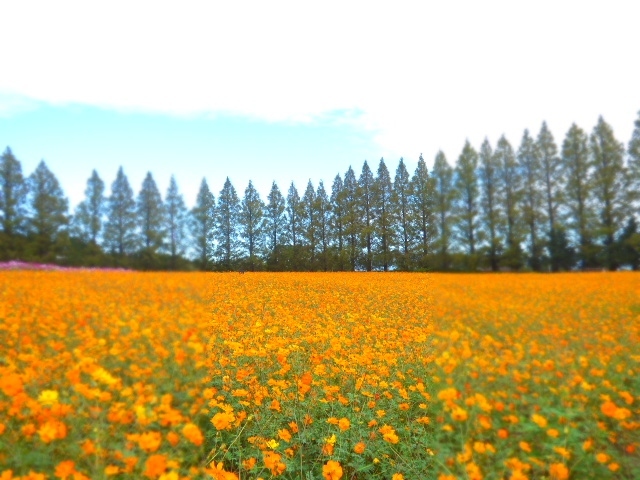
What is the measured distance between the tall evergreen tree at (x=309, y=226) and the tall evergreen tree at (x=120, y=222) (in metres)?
2.56

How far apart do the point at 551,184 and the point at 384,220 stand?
4.40ft

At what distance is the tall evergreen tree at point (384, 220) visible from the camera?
153 inches

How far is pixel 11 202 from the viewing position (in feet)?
9.26

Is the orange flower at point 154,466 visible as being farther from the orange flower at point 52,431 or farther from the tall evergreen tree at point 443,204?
the tall evergreen tree at point 443,204

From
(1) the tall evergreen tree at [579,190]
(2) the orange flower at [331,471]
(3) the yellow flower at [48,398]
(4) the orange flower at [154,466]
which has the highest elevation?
(1) the tall evergreen tree at [579,190]

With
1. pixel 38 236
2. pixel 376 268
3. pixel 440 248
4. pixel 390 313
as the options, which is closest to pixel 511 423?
pixel 440 248

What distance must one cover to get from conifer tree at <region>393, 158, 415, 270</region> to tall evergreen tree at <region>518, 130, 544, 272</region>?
0.92 m

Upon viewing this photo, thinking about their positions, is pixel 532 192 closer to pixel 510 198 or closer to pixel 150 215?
pixel 510 198

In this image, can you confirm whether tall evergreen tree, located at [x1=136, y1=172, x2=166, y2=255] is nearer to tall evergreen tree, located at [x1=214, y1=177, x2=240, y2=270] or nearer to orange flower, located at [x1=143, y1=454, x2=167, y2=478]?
orange flower, located at [x1=143, y1=454, x2=167, y2=478]

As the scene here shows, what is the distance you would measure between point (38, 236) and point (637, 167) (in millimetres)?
6274

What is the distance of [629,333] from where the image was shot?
448 cm

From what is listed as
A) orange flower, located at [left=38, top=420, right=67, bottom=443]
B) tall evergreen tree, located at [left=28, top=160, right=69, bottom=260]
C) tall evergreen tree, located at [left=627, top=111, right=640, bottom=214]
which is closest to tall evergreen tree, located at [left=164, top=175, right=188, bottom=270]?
tall evergreen tree, located at [left=28, top=160, right=69, bottom=260]

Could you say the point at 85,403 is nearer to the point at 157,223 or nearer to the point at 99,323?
the point at 157,223

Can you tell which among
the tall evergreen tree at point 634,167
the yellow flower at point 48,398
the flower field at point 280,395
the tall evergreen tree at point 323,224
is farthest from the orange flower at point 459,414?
the tall evergreen tree at point 634,167
